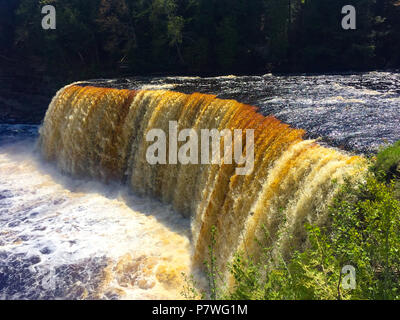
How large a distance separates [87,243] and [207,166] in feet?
13.2

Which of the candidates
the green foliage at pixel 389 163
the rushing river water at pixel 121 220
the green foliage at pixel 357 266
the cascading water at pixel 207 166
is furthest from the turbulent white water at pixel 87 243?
the green foliage at pixel 389 163

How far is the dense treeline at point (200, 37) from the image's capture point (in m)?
25.0

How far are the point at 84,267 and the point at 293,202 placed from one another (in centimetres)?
560

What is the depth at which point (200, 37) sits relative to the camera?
27438 millimetres

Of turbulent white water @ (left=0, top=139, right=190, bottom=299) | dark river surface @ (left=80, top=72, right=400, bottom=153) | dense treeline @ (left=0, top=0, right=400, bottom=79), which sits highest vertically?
dense treeline @ (left=0, top=0, right=400, bottom=79)

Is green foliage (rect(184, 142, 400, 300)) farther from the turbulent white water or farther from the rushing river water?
the turbulent white water

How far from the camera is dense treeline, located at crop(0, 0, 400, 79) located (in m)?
25.0

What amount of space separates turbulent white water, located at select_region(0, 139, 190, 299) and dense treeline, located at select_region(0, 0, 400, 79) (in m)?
16.2

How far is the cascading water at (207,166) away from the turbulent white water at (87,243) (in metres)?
0.67

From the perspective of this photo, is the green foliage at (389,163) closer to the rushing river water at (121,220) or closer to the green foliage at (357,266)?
the rushing river water at (121,220)

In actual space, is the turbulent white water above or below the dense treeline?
below

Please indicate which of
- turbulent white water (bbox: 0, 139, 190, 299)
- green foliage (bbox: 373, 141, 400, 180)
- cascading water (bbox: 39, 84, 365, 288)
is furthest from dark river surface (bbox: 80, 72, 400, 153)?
turbulent white water (bbox: 0, 139, 190, 299)
